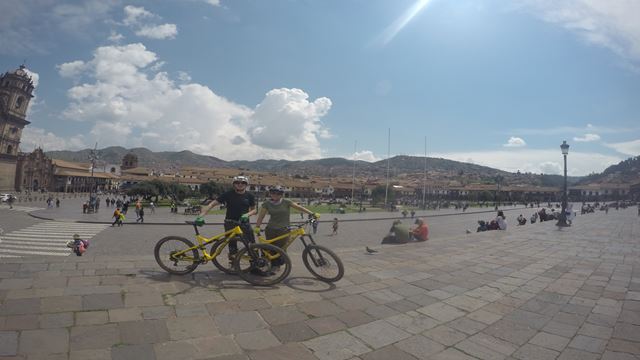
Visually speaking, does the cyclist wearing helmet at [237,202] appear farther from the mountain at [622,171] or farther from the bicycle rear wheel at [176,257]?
the mountain at [622,171]

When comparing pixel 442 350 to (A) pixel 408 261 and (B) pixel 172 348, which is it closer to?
(B) pixel 172 348

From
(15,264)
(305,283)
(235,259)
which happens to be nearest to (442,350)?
(305,283)

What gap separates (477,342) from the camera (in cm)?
320

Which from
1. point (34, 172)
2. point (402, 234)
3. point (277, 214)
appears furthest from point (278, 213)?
point (34, 172)

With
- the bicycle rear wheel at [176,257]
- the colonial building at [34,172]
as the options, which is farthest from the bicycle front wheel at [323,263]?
the colonial building at [34,172]

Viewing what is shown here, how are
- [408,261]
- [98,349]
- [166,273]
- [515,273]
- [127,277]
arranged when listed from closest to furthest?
[98,349], [127,277], [166,273], [515,273], [408,261]

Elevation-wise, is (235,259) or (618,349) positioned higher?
(235,259)

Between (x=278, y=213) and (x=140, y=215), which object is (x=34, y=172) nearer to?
(x=140, y=215)

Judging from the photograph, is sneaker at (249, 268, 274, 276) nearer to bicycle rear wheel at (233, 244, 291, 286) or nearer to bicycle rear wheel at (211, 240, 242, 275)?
bicycle rear wheel at (233, 244, 291, 286)

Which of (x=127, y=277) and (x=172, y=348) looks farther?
(x=127, y=277)

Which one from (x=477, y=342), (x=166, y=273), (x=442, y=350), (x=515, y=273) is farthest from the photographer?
(x=515, y=273)

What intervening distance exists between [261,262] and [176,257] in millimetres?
1202

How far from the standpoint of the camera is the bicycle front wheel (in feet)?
15.4

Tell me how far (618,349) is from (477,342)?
1.29 metres
